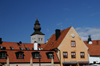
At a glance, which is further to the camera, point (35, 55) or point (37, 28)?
point (37, 28)

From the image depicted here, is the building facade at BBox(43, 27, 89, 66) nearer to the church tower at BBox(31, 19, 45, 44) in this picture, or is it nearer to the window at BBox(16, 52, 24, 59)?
the window at BBox(16, 52, 24, 59)

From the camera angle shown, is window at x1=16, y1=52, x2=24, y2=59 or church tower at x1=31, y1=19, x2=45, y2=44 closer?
window at x1=16, y1=52, x2=24, y2=59

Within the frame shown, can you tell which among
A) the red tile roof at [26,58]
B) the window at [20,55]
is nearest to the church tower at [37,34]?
Result: the red tile roof at [26,58]

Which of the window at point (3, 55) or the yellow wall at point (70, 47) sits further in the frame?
the yellow wall at point (70, 47)

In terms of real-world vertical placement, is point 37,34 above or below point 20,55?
above

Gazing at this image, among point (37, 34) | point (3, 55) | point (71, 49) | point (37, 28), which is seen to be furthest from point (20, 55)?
point (37, 34)

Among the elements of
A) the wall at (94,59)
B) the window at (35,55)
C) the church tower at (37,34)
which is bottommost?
the wall at (94,59)

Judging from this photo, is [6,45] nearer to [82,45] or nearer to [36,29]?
[36,29]

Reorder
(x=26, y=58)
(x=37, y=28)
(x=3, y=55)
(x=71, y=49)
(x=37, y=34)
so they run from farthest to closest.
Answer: (x=37, y=34), (x=37, y=28), (x=71, y=49), (x=26, y=58), (x=3, y=55)

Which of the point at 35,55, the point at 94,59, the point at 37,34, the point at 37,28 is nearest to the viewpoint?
the point at 35,55

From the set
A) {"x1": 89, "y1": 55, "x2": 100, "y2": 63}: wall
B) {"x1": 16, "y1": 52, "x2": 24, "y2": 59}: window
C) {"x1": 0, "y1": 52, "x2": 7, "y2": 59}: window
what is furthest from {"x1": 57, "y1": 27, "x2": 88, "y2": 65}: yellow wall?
{"x1": 0, "y1": 52, "x2": 7, "y2": 59}: window

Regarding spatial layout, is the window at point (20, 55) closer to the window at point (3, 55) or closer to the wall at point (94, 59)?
the window at point (3, 55)

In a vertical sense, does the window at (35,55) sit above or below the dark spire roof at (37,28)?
below

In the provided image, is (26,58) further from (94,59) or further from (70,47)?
(94,59)
